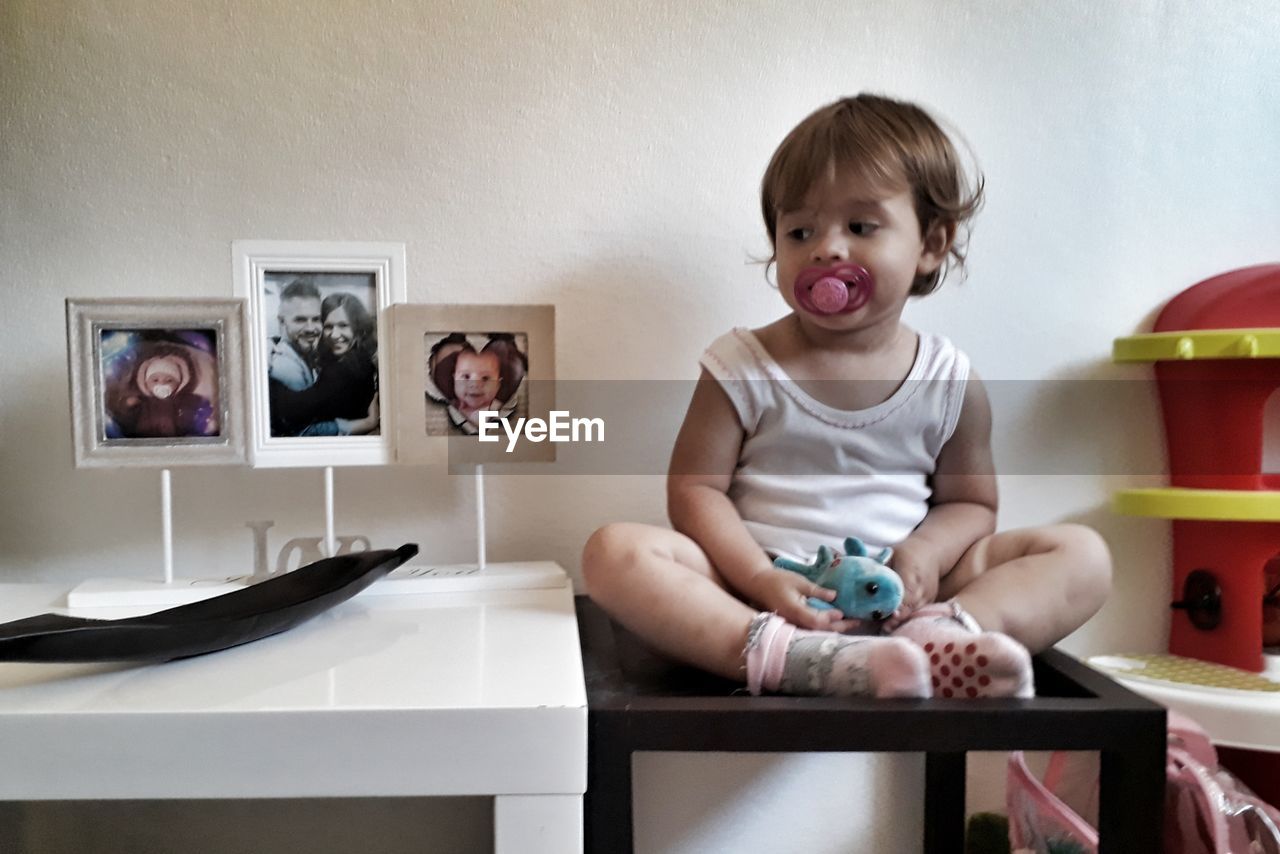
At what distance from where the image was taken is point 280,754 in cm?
49

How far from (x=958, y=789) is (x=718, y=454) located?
0.46 m

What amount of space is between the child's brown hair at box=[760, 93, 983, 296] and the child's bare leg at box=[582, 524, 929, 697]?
0.33 m

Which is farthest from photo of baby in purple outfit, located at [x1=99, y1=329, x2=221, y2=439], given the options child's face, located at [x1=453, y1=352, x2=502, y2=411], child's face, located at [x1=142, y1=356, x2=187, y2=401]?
child's face, located at [x1=453, y1=352, x2=502, y2=411]

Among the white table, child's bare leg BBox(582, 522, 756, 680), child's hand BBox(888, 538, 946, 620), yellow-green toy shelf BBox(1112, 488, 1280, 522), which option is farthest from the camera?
yellow-green toy shelf BBox(1112, 488, 1280, 522)

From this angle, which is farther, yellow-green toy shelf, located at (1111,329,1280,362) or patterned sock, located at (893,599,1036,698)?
yellow-green toy shelf, located at (1111,329,1280,362)

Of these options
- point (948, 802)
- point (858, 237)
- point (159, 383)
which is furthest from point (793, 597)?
point (159, 383)

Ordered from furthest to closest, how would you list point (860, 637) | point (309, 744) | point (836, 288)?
point (836, 288), point (860, 637), point (309, 744)

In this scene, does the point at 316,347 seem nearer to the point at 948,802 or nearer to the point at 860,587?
the point at 860,587

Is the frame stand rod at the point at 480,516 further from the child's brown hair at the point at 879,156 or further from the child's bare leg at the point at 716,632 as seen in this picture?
the child's brown hair at the point at 879,156

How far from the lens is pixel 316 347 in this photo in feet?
2.66

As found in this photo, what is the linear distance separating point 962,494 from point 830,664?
32cm

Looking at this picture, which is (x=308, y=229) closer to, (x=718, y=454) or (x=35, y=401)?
(x=35, y=401)

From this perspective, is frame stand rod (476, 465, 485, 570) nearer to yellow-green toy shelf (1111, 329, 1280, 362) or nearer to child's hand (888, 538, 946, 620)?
child's hand (888, 538, 946, 620)

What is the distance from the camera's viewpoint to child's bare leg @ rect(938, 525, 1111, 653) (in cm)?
66
